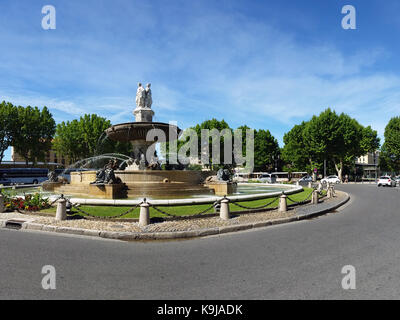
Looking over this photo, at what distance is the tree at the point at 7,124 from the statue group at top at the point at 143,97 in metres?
34.3

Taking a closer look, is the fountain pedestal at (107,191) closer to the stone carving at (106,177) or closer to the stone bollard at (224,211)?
the stone carving at (106,177)

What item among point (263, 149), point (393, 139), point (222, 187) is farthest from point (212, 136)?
point (393, 139)

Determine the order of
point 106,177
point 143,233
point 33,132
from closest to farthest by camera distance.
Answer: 1. point 143,233
2. point 106,177
3. point 33,132

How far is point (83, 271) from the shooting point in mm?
4418

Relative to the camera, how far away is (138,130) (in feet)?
59.4

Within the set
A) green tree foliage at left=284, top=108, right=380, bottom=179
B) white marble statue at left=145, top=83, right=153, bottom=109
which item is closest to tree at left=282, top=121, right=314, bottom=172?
green tree foliage at left=284, top=108, right=380, bottom=179

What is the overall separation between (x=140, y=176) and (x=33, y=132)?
136 feet

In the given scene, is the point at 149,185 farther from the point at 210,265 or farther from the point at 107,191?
the point at 210,265

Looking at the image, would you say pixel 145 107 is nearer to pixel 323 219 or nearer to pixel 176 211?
pixel 176 211

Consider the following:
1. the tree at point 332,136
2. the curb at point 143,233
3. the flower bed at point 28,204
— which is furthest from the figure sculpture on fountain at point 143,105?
the tree at point 332,136
